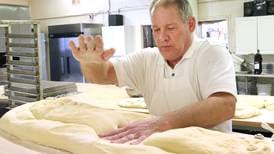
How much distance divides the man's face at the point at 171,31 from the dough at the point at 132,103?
1.53 metres

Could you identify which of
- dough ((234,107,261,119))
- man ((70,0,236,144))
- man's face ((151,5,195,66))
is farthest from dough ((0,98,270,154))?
dough ((234,107,261,119))

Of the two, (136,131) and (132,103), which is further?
(132,103)

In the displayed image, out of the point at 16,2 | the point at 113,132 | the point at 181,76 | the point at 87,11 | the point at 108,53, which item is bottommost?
the point at 113,132

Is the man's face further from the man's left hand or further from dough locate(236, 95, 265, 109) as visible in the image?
dough locate(236, 95, 265, 109)

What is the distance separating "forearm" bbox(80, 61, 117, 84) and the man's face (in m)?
0.31

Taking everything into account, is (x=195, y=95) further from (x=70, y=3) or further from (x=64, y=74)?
(x=70, y=3)

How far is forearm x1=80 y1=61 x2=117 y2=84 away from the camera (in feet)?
5.15

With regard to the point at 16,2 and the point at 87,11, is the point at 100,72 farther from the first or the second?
the point at 16,2

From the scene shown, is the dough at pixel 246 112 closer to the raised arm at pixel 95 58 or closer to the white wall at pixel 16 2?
the raised arm at pixel 95 58

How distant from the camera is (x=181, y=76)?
1.52 meters

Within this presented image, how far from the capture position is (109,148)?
85 cm

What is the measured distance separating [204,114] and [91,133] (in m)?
0.48

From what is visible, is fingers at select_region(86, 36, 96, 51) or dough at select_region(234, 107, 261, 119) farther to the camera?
dough at select_region(234, 107, 261, 119)

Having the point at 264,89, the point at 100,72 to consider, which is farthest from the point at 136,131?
the point at 264,89
